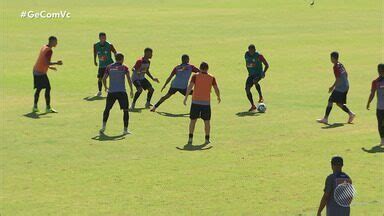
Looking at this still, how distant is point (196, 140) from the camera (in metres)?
22.1

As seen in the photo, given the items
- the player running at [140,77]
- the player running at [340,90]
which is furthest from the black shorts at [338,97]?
the player running at [140,77]

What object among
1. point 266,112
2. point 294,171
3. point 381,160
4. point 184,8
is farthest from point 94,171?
point 184,8

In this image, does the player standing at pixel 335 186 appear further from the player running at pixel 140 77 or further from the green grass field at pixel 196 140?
the player running at pixel 140 77

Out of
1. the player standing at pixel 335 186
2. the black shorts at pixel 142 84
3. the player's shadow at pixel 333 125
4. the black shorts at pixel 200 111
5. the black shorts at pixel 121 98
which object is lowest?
the player standing at pixel 335 186

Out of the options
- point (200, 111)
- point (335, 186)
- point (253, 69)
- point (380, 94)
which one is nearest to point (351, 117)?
point (380, 94)

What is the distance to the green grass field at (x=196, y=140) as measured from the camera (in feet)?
55.0

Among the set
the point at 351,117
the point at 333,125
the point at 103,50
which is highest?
the point at 103,50

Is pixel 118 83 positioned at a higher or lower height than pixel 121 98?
higher

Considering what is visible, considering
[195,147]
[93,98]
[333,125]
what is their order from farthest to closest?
[93,98], [333,125], [195,147]

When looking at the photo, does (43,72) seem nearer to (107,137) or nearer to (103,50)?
(103,50)

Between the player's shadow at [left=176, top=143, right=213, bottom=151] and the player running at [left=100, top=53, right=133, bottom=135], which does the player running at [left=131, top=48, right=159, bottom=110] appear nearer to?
the player running at [left=100, top=53, right=133, bottom=135]

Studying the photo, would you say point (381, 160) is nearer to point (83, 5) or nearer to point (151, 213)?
point (151, 213)

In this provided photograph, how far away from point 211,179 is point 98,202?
267cm

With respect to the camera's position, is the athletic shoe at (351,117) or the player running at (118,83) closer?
the player running at (118,83)
